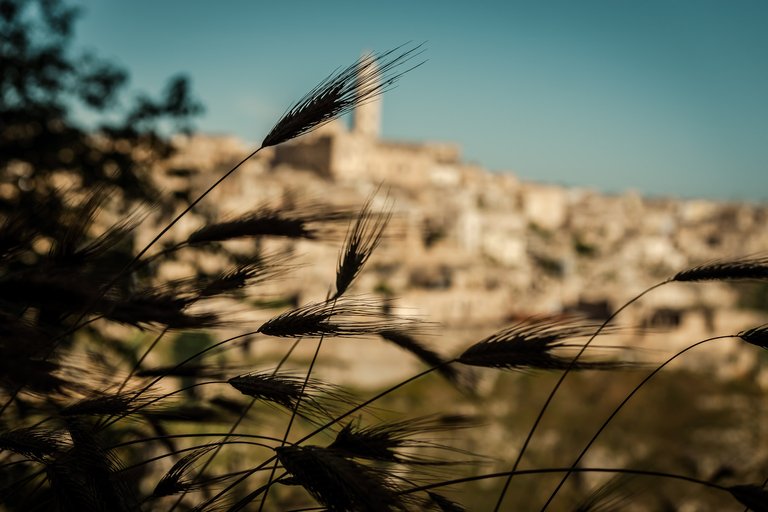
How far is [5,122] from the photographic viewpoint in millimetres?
5582

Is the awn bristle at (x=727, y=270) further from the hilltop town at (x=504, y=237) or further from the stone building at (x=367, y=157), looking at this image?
the stone building at (x=367, y=157)

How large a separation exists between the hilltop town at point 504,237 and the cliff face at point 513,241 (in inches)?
4.8

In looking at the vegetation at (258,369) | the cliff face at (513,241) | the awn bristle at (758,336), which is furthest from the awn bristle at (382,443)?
the cliff face at (513,241)

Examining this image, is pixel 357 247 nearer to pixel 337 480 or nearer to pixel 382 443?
pixel 382 443

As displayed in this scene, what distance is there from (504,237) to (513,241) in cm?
90

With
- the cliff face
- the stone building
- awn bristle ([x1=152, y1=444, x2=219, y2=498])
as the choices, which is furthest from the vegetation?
the stone building

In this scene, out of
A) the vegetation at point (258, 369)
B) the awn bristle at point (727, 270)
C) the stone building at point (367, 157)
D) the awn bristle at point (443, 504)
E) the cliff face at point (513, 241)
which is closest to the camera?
the vegetation at point (258, 369)

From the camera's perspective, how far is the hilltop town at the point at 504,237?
101 feet

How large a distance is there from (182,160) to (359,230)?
5.80 meters

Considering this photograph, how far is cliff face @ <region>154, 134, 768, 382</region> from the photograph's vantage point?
1258 inches

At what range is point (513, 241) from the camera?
57.1 m

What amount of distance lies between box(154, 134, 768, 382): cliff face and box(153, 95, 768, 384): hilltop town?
0.40ft

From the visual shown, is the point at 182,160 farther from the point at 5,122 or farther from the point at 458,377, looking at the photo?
the point at 458,377

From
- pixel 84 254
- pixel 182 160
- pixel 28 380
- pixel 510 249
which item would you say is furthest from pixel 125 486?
pixel 510 249
